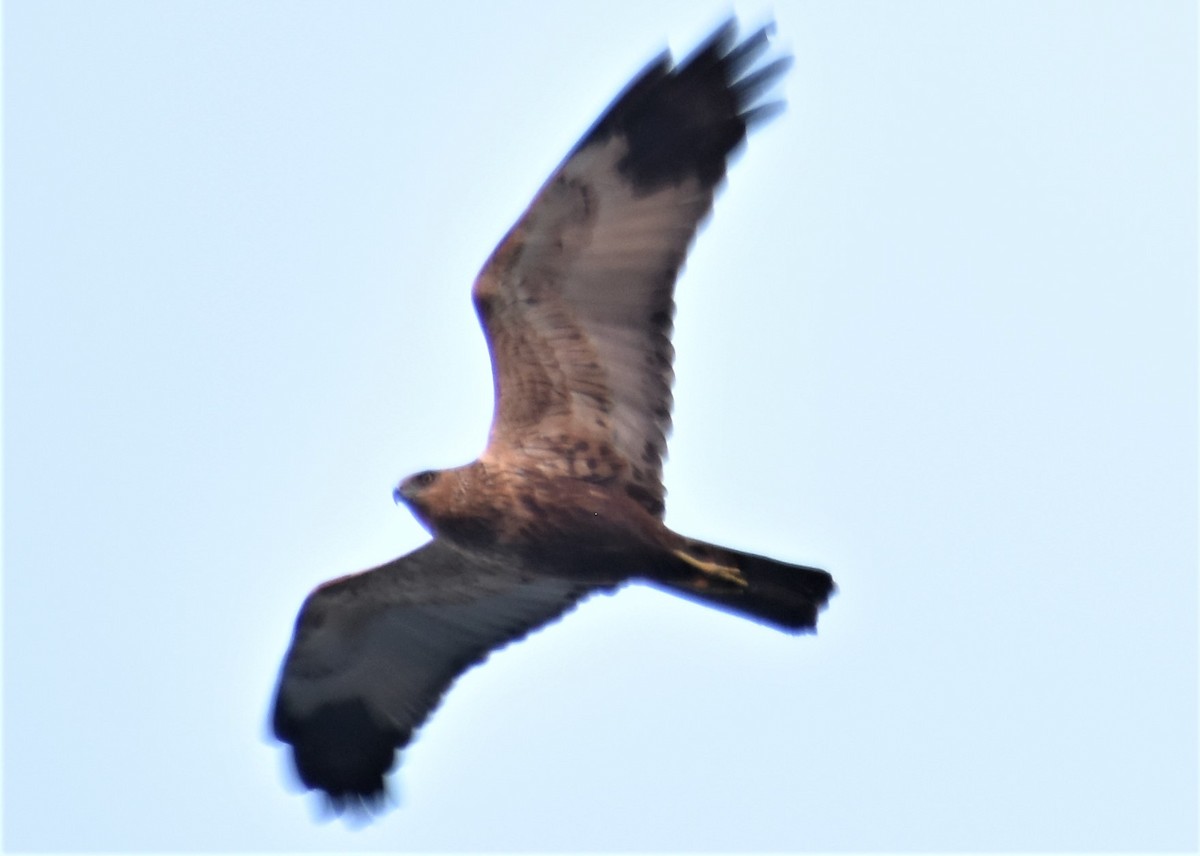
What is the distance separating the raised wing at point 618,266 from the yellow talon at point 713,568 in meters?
0.50

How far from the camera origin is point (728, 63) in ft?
35.9

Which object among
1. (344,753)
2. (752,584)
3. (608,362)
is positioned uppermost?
(608,362)

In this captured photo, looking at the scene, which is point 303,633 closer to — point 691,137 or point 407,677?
point 407,677

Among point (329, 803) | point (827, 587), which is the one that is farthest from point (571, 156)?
point (329, 803)

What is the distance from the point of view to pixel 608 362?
1148 cm

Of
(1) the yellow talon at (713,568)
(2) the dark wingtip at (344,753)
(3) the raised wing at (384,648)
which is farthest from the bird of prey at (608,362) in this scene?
(2) the dark wingtip at (344,753)

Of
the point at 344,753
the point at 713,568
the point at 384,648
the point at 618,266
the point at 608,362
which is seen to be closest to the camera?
the point at 713,568

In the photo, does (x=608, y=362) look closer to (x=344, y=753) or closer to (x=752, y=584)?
(x=752, y=584)

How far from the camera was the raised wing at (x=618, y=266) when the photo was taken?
1109 centimetres

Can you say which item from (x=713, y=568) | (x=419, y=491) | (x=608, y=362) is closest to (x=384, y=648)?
(x=419, y=491)

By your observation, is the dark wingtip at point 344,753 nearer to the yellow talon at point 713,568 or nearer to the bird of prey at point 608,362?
the bird of prey at point 608,362

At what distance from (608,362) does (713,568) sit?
4.50 ft

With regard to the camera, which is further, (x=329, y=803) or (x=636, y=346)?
Answer: (x=329, y=803)

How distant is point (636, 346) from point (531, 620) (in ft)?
6.85
